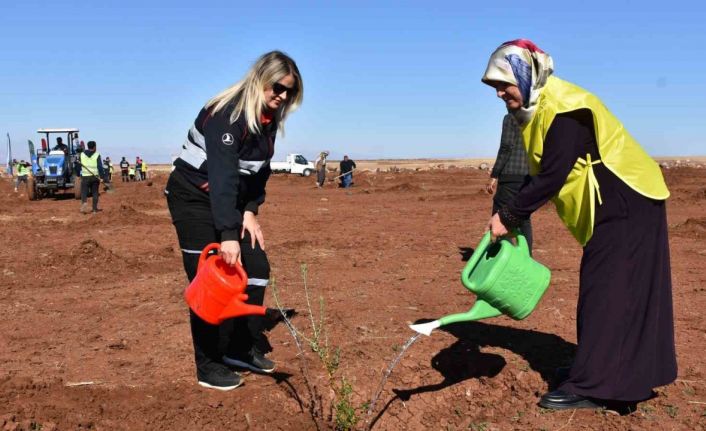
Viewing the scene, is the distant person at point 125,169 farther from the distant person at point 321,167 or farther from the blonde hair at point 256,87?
the blonde hair at point 256,87

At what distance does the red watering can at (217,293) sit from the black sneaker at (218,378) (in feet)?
1.99

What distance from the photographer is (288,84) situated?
3.32m

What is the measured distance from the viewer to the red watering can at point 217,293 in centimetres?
322

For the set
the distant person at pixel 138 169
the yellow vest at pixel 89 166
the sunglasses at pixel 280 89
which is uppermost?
the sunglasses at pixel 280 89

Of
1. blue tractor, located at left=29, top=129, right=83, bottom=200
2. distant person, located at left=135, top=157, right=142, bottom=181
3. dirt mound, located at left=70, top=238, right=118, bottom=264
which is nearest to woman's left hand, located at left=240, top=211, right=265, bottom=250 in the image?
dirt mound, located at left=70, top=238, right=118, bottom=264

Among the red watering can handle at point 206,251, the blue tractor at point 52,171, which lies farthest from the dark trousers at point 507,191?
the blue tractor at point 52,171

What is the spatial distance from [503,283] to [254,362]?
1.60 metres

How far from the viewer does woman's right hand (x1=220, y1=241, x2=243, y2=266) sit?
10.8 feet

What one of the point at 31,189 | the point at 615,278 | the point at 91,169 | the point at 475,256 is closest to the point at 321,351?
the point at 475,256

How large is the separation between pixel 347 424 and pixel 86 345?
2.12 meters

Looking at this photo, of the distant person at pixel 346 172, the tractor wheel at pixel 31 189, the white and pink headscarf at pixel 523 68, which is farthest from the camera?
the distant person at pixel 346 172

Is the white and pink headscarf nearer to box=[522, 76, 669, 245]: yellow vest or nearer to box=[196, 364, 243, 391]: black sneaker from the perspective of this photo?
box=[522, 76, 669, 245]: yellow vest

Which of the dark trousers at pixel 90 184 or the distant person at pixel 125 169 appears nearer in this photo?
the dark trousers at pixel 90 184

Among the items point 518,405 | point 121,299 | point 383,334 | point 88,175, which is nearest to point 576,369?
point 518,405
